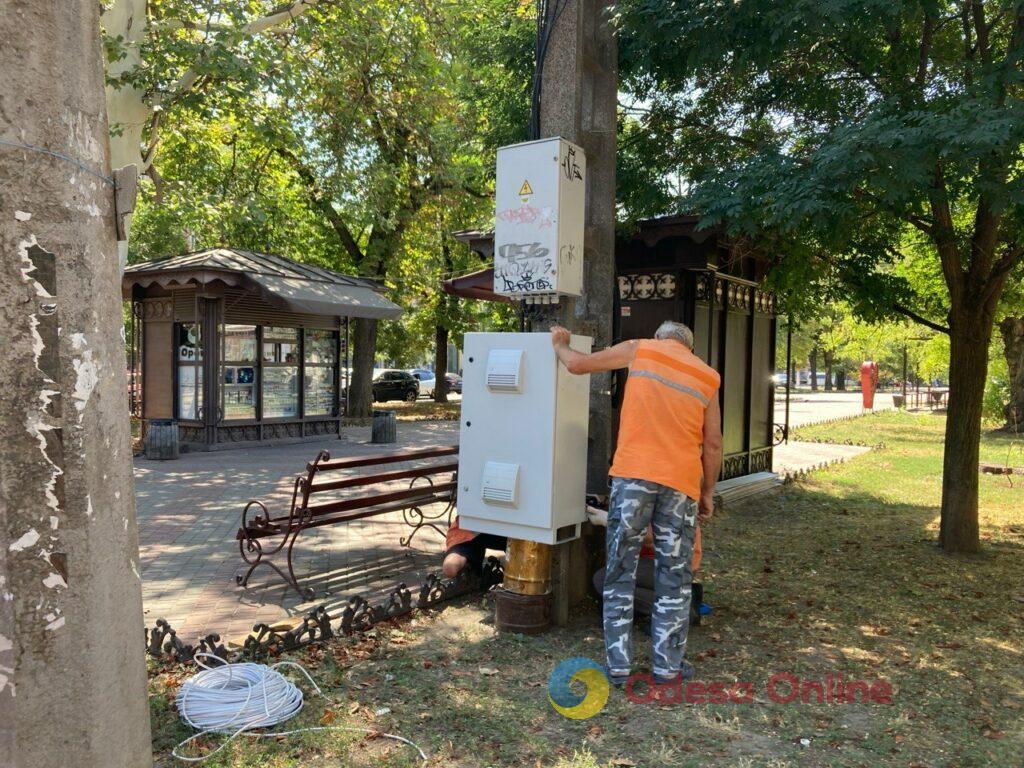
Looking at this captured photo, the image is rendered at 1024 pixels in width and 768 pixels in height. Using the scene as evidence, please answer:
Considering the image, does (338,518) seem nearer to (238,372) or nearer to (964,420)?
(964,420)

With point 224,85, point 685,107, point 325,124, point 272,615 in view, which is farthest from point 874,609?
point 325,124

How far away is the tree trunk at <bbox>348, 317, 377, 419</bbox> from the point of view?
20594 mm

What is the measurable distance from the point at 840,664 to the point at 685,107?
5.51 meters

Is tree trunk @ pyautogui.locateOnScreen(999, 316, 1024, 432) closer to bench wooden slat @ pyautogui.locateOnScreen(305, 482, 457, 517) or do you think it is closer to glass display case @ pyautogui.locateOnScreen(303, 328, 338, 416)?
glass display case @ pyautogui.locateOnScreen(303, 328, 338, 416)

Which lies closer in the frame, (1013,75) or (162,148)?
(1013,75)

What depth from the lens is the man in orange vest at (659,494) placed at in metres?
4.16

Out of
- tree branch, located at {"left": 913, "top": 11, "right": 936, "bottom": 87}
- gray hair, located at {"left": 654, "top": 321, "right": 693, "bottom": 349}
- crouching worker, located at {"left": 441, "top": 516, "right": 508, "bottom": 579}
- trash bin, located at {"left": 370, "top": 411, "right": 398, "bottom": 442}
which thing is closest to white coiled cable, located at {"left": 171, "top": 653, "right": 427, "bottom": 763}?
crouching worker, located at {"left": 441, "top": 516, "right": 508, "bottom": 579}

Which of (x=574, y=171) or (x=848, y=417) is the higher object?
(x=574, y=171)

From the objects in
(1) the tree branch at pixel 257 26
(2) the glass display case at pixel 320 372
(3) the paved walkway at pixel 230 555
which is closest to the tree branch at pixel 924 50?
(3) the paved walkway at pixel 230 555

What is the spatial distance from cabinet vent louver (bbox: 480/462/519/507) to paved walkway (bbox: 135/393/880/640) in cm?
151

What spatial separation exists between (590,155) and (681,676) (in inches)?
129

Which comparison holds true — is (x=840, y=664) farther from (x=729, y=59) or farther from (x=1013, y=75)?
(x=729, y=59)

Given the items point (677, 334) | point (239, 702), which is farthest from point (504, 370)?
point (239, 702)

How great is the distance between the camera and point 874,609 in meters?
5.64
